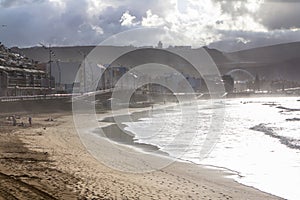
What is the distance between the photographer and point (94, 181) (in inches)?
473

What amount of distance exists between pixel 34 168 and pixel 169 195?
3.89 metres

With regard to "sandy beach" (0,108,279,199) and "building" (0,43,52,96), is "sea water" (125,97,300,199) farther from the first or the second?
"building" (0,43,52,96)

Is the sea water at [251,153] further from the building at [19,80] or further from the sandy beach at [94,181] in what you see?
the building at [19,80]

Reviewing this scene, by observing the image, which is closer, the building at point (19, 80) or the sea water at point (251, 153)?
the sea water at point (251, 153)

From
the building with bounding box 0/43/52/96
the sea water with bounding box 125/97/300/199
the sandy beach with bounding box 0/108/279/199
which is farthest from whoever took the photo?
the building with bounding box 0/43/52/96

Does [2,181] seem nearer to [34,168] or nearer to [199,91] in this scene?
[34,168]

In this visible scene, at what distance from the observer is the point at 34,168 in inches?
501

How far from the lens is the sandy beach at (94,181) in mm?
10000

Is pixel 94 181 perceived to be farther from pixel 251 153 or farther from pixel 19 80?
pixel 19 80

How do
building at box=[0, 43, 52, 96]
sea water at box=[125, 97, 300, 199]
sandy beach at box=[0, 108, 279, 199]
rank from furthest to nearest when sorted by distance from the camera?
1. building at box=[0, 43, 52, 96]
2. sea water at box=[125, 97, 300, 199]
3. sandy beach at box=[0, 108, 279, 199]

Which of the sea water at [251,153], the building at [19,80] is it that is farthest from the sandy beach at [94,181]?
the building at [19,80]

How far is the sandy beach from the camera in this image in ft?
32.8

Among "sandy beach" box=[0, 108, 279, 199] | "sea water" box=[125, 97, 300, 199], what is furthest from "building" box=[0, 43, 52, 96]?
"sandy beach" box=[0, 108, 279, 199]

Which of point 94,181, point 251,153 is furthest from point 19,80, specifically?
point 94,181
